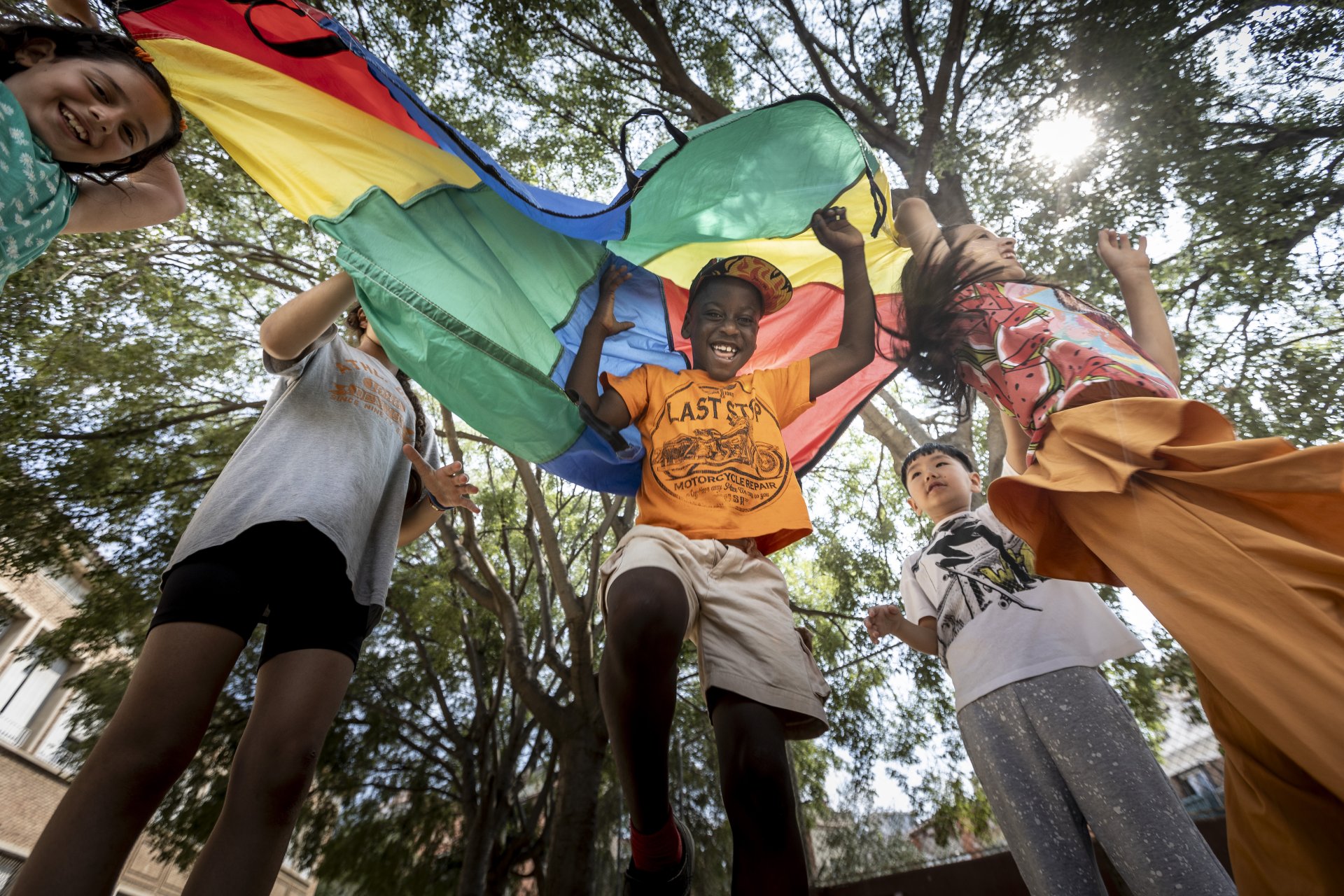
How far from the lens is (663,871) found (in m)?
1.61

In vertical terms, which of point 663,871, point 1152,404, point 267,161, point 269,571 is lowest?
point 663,871

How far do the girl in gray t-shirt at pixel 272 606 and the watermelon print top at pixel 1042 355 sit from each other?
155 cm

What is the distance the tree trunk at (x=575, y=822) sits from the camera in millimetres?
4945

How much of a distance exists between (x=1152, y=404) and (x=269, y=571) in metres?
1.92

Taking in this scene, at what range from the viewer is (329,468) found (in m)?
1.61

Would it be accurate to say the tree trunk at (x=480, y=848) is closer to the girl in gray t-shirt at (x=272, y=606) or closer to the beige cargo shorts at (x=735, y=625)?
the girl in gray t-shirt at (x=272, y=606)

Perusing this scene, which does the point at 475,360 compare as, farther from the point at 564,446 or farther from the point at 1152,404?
the point at 1152,404

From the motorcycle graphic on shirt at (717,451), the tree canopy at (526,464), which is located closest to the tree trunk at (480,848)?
the tree canopy at (526,464)

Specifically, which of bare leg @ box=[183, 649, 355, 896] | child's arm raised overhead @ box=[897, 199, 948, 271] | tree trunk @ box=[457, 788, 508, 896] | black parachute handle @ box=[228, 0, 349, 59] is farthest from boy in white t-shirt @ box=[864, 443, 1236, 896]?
tree trunk @ box=[457, 788, 508, 896]

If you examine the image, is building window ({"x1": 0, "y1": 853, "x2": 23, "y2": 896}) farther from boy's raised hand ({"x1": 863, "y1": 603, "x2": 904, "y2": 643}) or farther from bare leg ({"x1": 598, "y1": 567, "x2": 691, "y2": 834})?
boy's raised hand ({"x1": 863, "y1": 603, "x2": 904, "y2": 643})

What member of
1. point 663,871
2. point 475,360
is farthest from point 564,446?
point 663,871

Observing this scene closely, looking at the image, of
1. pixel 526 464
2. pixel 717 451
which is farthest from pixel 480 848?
pixel 717 451

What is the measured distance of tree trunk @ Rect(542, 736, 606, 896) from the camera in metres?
4.95

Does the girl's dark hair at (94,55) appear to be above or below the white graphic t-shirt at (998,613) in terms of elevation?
above
